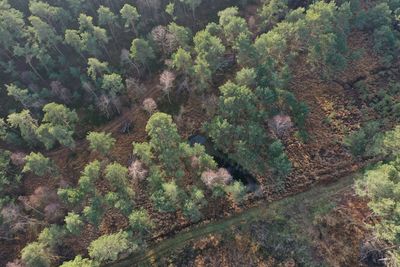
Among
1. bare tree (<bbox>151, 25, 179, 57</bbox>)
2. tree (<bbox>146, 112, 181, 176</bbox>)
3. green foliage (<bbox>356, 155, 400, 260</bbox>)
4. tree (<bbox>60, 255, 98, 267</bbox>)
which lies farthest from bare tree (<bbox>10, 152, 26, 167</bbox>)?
green foliage (<bbox>356, 155, 400, 260</bbox>)

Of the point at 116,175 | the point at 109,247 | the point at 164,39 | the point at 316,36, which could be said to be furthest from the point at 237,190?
the point at 164,39

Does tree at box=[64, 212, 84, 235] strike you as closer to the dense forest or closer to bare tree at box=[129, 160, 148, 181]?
the dense forest

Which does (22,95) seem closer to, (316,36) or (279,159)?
(279,159)

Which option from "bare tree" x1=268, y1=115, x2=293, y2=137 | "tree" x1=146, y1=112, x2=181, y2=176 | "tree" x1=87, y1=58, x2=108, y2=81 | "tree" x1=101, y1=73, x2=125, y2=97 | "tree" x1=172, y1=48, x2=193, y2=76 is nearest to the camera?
"tree" x1=146, y1=112, x2=181, y2=176

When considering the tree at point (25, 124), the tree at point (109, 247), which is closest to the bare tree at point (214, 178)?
the tree at point (109, 247)

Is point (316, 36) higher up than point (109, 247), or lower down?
higher up

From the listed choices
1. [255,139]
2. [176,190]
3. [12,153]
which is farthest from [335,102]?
[12,153]
